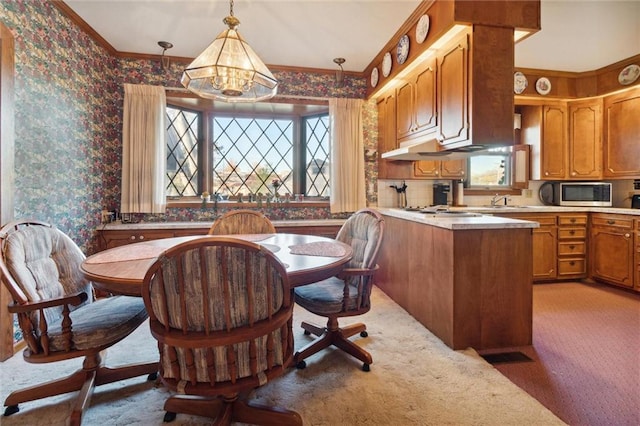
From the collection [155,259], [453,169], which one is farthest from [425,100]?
[155,259]

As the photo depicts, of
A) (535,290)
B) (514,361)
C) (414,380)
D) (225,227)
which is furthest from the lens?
(535,290)

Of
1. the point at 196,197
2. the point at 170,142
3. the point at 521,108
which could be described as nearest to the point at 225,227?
the point at 196,197

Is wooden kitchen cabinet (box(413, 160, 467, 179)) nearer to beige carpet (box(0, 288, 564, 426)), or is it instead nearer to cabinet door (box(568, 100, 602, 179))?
cabinet door (box(568, 100, 602, 179))

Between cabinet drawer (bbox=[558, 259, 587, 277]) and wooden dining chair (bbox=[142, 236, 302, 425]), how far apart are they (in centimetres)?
385

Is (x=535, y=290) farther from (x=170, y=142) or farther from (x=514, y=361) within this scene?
(x=170, y=142)

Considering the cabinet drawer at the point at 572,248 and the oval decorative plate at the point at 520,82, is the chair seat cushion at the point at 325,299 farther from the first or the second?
the oval decorative plate at the point at 520,82

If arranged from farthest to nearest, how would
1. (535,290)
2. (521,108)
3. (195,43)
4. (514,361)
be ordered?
(521,108) → (535,290) → (195,43) → (514,361)

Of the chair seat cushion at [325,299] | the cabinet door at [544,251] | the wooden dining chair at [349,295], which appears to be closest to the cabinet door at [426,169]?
the cabinet door at [544,251]

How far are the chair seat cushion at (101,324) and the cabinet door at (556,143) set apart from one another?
4418 millimetres

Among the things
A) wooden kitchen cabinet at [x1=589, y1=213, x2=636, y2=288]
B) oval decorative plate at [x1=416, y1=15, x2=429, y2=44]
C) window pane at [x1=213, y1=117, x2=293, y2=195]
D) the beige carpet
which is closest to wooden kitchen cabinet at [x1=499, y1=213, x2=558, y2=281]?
wooden kitchen cabinet at [x1=589, y1=213, x2=636, y2=288]

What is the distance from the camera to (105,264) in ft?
5.17

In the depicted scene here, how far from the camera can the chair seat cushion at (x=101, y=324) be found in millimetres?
1442

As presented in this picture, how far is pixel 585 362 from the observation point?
2.01 metres

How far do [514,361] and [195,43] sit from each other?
3.74 meters
